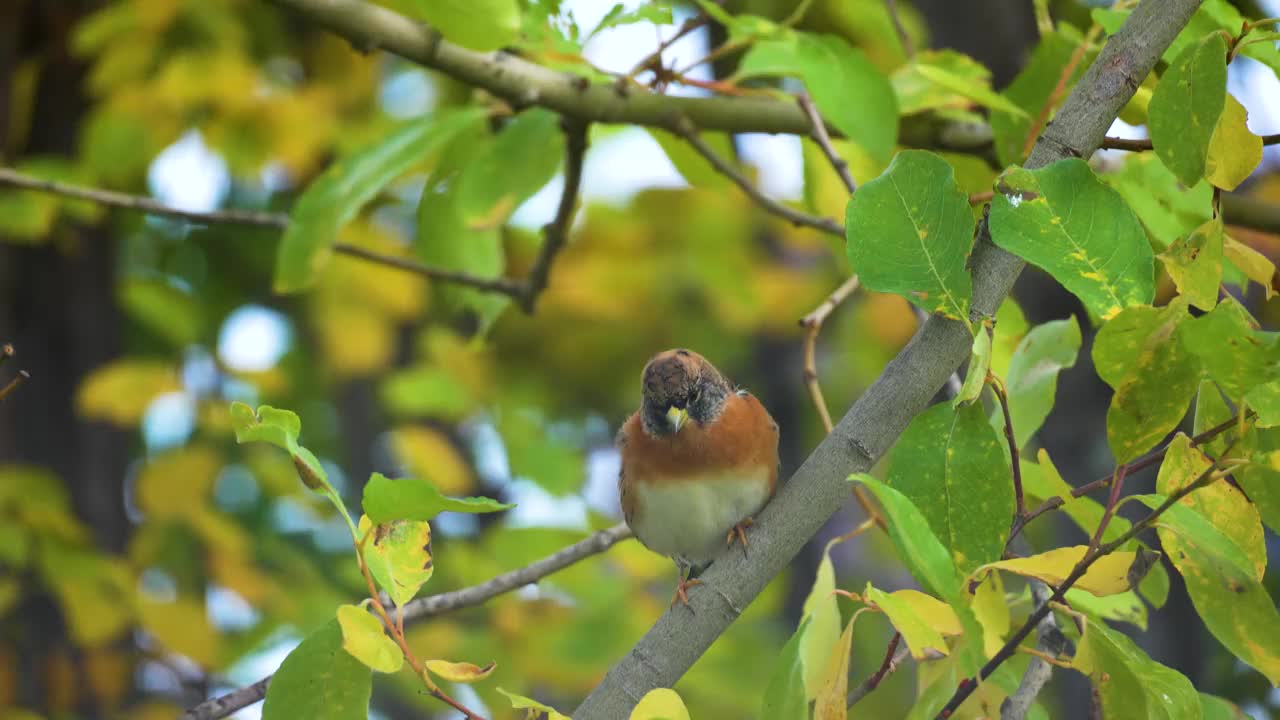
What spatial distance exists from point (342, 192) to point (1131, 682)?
1762mm

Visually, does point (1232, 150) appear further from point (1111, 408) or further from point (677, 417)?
point (677, 417)

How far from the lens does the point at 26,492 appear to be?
4.46 metres

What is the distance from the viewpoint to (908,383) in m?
1.59

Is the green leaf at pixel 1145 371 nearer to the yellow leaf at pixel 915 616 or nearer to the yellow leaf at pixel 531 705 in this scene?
the yellow leaf at pixel 915 616

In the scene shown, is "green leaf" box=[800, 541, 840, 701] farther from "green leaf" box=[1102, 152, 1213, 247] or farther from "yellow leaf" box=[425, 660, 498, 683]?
"green leaf" box=[1102, 152, 1213, 247]

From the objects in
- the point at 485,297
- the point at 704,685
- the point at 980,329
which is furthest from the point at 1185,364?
the point at 704,685

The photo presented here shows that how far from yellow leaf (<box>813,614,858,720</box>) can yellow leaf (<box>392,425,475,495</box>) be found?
11.9 ft

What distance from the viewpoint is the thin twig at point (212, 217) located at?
2666mm

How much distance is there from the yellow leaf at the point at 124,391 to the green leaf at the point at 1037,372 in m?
3.67

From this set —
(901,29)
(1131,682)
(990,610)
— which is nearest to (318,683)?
(990,610)

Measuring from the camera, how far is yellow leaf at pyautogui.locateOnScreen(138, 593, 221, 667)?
4.56 metres

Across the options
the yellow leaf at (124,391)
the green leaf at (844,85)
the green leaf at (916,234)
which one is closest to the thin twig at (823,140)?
Answer: the green leaf at (844,85)

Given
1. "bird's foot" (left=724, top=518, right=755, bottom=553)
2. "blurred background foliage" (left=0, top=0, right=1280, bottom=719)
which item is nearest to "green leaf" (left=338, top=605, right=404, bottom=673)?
"bird's foot" (left=724, top=518, right=755, bottom=553)

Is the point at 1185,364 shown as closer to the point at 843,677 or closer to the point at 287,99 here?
the point at 843,677
